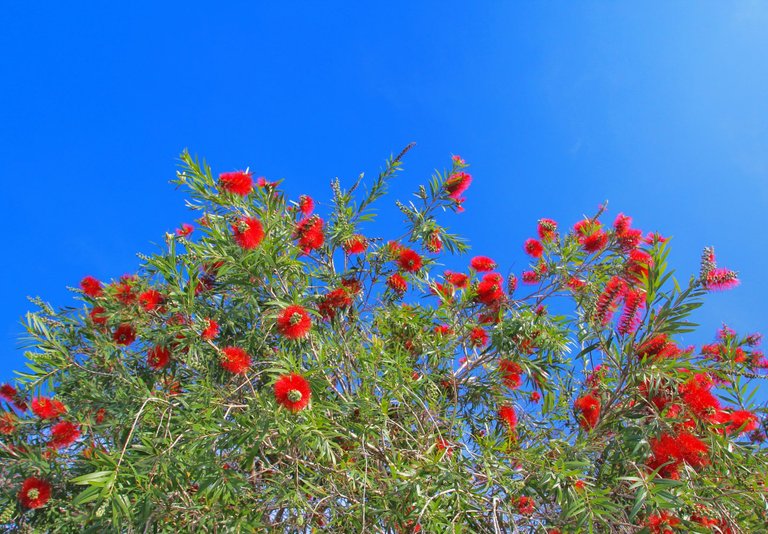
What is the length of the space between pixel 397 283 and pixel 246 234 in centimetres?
144

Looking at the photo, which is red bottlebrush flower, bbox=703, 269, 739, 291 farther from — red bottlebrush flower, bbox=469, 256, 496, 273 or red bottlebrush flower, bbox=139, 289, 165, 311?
red bottlebrush flower, bbox=139, 289, 165, 311

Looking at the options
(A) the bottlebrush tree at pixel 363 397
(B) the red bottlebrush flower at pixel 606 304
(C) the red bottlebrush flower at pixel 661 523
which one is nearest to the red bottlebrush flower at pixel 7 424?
(A) the bottlebrush tree at pixel 363 397

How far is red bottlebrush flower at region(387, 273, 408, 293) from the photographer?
4.16m

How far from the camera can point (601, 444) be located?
2676 mm

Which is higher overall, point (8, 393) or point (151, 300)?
point (151, 300)

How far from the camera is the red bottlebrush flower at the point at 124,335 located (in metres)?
3.51

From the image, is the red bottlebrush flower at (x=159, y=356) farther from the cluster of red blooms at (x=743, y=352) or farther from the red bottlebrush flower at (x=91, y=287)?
the cluster of red blooms at (x=743, y=352)

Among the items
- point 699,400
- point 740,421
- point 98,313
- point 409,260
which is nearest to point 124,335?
point 98,313

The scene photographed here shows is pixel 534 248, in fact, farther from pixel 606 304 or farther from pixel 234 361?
pixel 234 361

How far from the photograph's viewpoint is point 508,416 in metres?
3.64

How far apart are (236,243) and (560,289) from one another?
207cm

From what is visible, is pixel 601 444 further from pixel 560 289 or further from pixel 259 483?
pixel 259 483

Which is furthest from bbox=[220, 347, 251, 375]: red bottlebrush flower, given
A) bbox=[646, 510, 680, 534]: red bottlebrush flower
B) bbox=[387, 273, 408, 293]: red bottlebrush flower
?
bbox=[646, 510, 680, 534]: red bottlebrush flower

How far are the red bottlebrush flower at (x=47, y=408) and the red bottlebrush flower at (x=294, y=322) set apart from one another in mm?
1656
